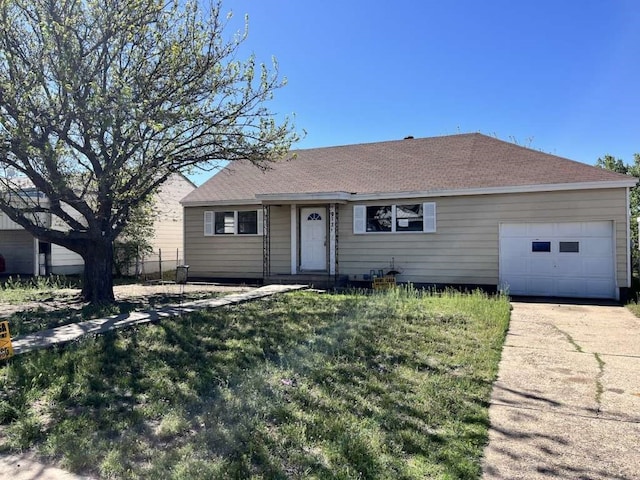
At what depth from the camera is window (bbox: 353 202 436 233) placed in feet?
41.9

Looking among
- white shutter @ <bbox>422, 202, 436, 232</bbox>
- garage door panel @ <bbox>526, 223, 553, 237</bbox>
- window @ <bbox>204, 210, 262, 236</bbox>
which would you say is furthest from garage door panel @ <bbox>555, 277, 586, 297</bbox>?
window @ <bbox>204, 210, 262, 236</bbox>

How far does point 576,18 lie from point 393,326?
9048 millimetres

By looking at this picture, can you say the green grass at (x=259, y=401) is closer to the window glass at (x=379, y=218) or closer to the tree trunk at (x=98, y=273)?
the tree trunk at (x=98, y=273)

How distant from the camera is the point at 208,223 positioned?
51.5 feet

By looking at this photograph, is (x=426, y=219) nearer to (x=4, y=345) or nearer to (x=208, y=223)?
(x=208, y=223)

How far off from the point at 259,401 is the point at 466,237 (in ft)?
32.5

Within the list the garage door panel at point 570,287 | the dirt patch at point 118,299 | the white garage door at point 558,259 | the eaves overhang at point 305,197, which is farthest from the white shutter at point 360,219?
the garage door panel at point 570,287

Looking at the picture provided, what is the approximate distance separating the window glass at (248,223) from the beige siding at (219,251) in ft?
0.58

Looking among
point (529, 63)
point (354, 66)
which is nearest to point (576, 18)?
point (529, 63)

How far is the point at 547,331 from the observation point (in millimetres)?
7160

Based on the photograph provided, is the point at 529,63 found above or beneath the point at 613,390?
above

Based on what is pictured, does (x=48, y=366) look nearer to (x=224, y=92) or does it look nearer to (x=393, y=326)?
(x=393, y=326)

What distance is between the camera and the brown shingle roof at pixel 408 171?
12.1 metres

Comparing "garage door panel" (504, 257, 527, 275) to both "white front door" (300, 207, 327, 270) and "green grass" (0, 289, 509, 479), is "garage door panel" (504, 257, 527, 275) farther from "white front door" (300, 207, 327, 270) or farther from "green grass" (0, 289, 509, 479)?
"green grass" (0, 289, 509, 479)
